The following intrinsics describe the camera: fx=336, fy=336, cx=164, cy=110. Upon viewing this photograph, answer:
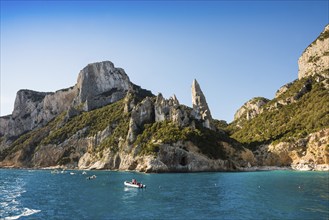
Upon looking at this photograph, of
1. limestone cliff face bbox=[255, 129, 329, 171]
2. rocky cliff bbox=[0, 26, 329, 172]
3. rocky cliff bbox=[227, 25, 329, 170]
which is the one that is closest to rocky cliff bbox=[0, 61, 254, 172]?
rocky cliff bbox=[0, 26, 329, 172]

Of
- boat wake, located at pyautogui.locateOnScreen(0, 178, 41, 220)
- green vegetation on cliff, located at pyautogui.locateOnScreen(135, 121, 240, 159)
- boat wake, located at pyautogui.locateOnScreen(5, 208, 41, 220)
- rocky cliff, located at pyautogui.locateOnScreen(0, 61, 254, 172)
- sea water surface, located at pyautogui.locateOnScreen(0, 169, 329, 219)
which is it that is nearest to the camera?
boat wake, located at pyautogui.locateOnScreen(5, 208, 41, 220)

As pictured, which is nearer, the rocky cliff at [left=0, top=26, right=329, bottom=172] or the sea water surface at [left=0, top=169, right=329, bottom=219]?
the sea water surface at [left=0, top=169, right=329, bottom=219]

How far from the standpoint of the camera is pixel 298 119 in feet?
567

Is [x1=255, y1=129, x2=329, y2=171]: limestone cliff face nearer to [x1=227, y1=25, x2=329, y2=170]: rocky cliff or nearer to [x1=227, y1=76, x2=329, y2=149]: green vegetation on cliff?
[x1=227, y1=25, x2=329, y2=170]: rocky cliff

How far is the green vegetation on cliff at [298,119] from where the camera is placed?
159 m

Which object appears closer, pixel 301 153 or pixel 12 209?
pixel 12 209

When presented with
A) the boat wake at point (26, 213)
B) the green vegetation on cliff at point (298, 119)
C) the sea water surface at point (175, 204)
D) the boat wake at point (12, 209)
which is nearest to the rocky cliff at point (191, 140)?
the green vegetation on cliff at point (298, 119)

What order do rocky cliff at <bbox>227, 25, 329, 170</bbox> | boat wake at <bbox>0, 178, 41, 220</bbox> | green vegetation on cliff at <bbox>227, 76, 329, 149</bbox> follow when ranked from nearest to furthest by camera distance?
boat wake at <bbox>0, 178, 41, 220</bbox> < rocky cliff at <bbox>227, 25, 329, 170</bbox> < green vegetation on cliff at <bbox>227, 76, 329, 149</bbox>

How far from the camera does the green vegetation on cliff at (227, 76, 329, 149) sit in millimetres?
159075

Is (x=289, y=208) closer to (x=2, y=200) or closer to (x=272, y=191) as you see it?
(x=272, y=191)

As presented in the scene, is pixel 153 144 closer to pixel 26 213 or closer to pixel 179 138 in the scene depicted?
pixel 179 138

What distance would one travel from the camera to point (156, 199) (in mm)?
Answer: 59688

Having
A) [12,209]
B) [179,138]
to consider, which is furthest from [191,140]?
[12,209]

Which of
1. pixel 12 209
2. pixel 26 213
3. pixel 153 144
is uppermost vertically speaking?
pixel 153 144
